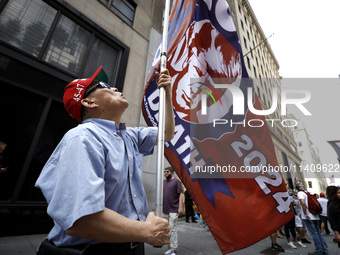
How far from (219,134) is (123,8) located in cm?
813

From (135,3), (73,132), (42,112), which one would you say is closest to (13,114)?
(42,112)

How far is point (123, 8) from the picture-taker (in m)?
8.06

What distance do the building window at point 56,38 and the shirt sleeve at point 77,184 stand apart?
18.6 ft

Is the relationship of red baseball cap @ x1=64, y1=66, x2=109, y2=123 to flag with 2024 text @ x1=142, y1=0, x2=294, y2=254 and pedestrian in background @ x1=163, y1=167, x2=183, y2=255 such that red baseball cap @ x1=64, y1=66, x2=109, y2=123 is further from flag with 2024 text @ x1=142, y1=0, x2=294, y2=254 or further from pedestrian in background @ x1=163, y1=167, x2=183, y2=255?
pedestrian in background @ x1=163, y1=167, x2=183, y2=255

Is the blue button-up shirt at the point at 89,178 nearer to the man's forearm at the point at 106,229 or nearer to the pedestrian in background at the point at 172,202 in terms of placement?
the man's forearm at the point at 106,229

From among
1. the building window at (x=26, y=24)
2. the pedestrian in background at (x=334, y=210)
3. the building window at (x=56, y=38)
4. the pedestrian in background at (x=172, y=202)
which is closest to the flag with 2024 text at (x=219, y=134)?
the pedestrian in background at (x=172, y=202)

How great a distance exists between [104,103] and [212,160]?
1585 mm

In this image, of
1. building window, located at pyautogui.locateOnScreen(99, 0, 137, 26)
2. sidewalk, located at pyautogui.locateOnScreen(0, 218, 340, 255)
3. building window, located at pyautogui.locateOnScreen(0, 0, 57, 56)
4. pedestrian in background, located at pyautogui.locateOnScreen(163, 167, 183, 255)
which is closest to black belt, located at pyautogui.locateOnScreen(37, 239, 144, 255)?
sidewalk, located at pyautogui.locateOnScreen(0, 218, 340, 255)

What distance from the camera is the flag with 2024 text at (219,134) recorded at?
2178mm

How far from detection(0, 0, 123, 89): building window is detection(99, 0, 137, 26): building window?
1713 mm

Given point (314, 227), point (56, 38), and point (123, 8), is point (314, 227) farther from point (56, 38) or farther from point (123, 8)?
point (123, 8)

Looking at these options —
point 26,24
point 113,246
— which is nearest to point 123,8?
point 26,24

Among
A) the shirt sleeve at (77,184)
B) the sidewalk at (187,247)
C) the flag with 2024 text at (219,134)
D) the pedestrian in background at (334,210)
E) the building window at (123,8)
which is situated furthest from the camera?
the building window at (123,8)

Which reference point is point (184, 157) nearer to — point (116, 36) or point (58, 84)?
point (58, 84)
